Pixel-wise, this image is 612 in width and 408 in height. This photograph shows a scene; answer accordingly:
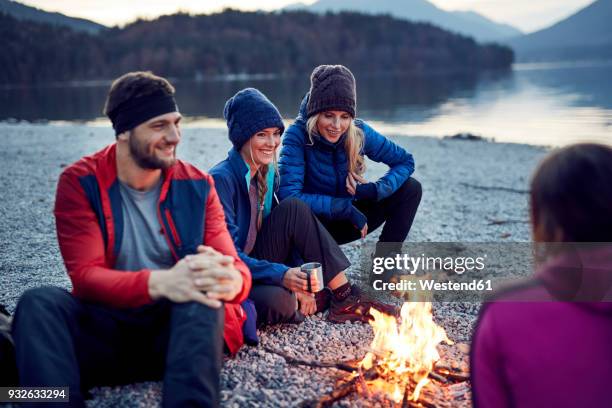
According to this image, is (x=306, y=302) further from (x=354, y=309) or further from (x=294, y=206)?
(x=294, y=206)

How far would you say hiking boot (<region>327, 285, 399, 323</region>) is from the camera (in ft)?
15.3

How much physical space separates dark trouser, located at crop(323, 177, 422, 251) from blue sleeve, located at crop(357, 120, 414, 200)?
0.35 feet

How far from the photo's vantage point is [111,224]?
10.5 ft

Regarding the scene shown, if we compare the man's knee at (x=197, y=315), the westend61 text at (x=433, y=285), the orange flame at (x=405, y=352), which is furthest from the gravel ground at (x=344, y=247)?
the man's knee at (x=197, y=315)

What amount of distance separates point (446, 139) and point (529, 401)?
764 inches

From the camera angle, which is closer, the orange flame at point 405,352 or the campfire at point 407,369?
the campfire at point 407,369

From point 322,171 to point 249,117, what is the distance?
115 cm

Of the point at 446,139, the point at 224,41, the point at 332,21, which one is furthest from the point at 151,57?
the point at 446,139

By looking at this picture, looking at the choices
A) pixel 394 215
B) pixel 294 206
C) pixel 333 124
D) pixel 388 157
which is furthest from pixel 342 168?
pixel 294 206

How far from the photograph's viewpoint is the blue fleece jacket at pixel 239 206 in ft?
14.0

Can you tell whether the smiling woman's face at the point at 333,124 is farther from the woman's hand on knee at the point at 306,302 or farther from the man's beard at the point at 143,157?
the man's beard at the point at 143,157

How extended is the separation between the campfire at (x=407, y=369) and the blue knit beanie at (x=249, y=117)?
1696 millimetres

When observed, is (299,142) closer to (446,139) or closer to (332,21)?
(446,139)

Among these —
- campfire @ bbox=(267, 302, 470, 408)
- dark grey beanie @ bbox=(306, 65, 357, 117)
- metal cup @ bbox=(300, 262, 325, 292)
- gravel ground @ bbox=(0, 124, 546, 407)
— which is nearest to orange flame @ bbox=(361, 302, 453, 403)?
campfire @ bbox=(267, 302, 470, 408)
